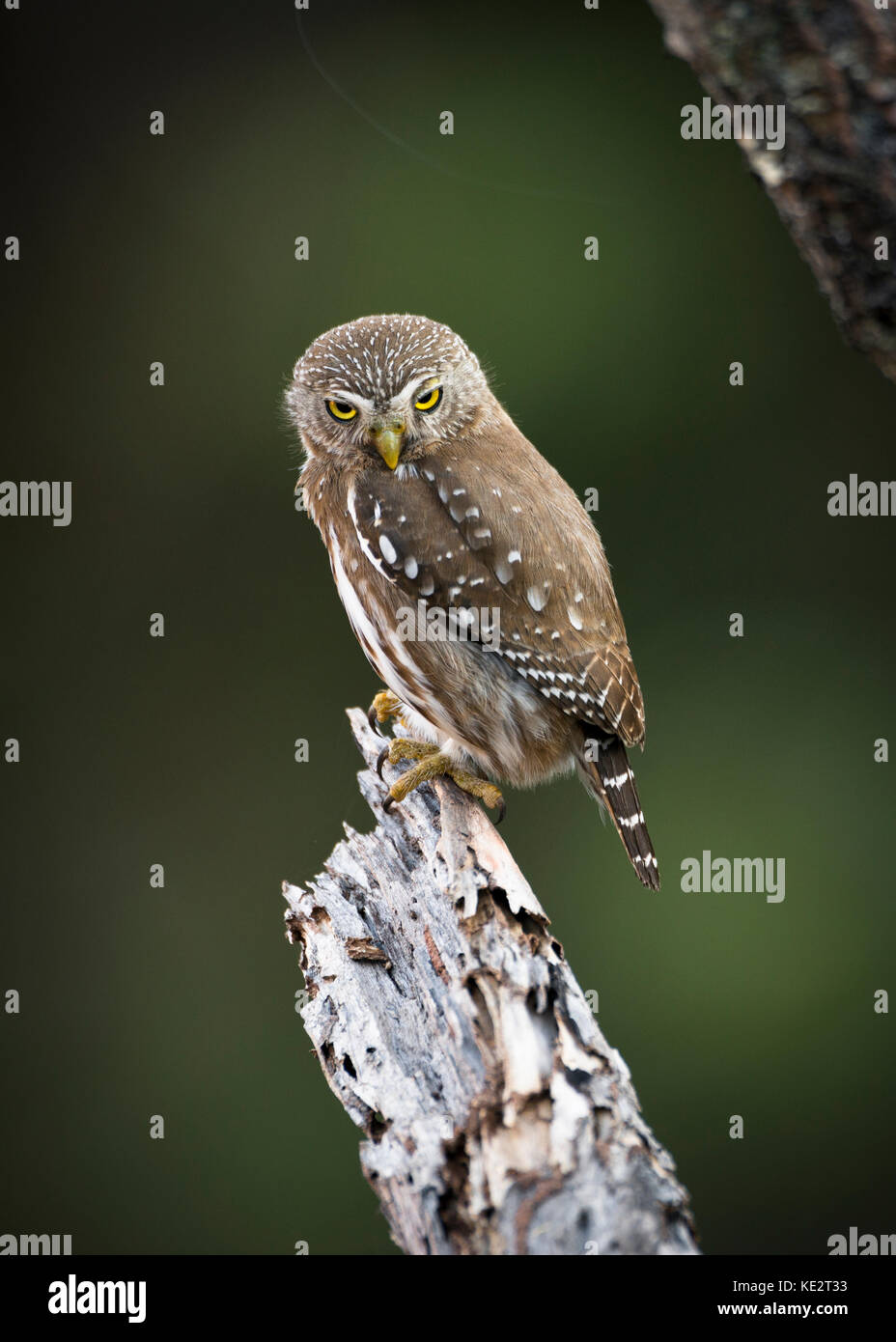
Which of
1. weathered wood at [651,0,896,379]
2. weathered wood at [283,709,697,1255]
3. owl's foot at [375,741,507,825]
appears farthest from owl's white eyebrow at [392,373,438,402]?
weathered wood at [651,0,896,379]

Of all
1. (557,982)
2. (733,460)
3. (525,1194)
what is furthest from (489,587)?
(733,460)

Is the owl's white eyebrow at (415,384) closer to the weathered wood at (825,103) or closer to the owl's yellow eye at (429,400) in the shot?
the owl's yellow eye at (429,400)

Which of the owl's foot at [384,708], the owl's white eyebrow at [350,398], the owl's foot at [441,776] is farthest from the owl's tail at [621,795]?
the owl's white eyebrow at [350,398]

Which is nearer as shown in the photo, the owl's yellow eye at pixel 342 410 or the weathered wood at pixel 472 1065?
the weathered wood at pixel 472 1065

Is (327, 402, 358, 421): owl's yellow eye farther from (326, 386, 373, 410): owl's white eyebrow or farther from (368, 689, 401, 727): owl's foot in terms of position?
(368, 689, 401, 727): owl's foot

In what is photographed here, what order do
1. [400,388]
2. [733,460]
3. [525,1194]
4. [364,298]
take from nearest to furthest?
[525,1194]
[400,388]
[364,298]
[733,460]

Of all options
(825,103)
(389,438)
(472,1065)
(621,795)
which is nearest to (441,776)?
(621,795)

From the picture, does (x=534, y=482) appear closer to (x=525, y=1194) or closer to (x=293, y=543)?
(x=525, y=1194)

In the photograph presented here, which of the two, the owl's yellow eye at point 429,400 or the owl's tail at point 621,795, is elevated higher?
the owl's yellow eye at point 429,400
